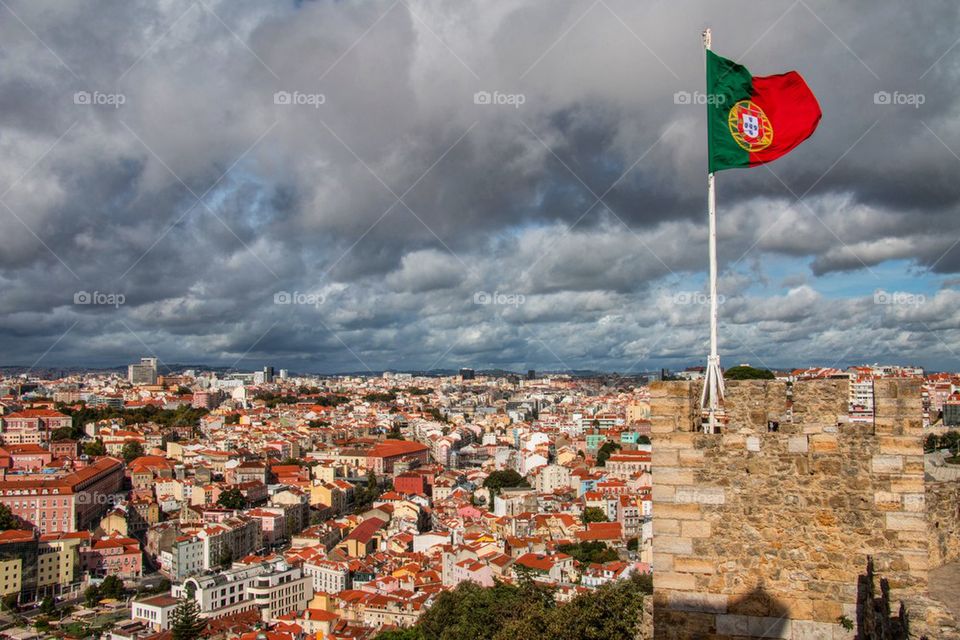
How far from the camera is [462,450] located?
280 ft

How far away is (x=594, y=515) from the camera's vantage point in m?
46.9

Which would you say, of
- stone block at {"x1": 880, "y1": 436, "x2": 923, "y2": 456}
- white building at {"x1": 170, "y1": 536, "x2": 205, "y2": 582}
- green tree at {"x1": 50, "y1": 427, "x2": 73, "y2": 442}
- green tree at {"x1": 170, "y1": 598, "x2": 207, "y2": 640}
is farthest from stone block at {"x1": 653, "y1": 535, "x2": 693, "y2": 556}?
green tree at {"x1": 50, "y1": 427, "x2": 73, "y2": 442}

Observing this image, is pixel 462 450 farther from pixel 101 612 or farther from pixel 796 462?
pixel 796 462

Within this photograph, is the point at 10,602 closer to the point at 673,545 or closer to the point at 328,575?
the point at 328,575

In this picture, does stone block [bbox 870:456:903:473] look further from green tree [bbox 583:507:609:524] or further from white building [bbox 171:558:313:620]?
green tree [bbox 583:507:609:524]

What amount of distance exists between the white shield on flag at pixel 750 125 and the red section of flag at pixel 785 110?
0.09m

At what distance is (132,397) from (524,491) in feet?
254

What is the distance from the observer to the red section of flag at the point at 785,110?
204 inches

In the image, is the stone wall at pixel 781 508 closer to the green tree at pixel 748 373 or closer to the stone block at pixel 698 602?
the stone block at pixel 698 602

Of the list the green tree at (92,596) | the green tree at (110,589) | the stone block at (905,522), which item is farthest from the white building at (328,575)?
the stone block at (905,522)

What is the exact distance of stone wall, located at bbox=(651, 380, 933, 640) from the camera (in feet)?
12.7

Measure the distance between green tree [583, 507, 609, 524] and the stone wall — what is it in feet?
145

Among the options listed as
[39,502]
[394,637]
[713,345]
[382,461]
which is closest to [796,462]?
[713,345]

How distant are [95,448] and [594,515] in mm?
48535
